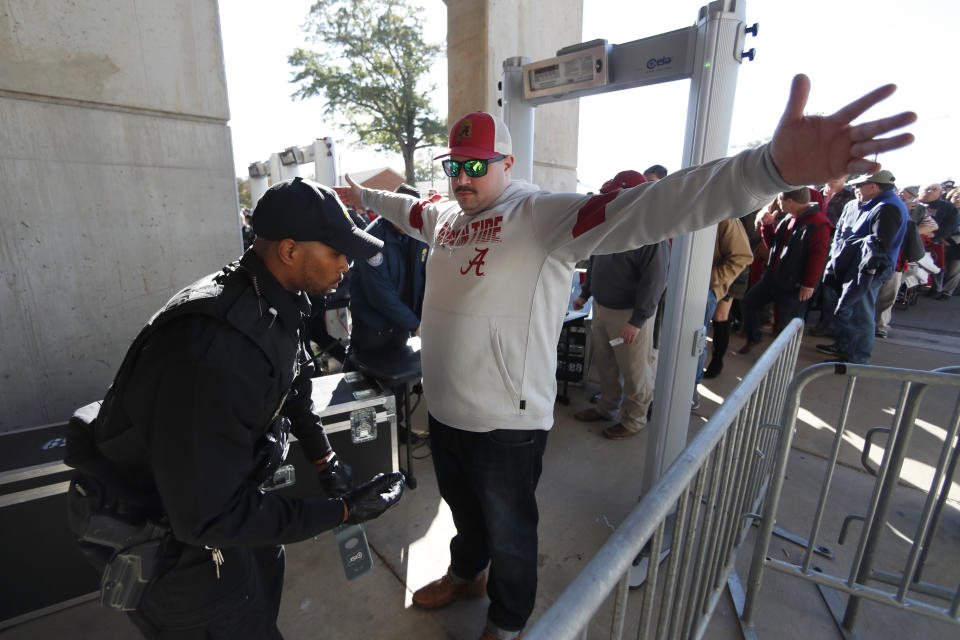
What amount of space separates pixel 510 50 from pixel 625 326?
391 centimetres

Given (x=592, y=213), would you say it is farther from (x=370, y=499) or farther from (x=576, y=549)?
(x=576, y=549)

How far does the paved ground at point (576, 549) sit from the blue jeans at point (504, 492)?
412mm

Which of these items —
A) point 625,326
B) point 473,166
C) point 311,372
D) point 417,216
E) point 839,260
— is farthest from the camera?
point 839,260

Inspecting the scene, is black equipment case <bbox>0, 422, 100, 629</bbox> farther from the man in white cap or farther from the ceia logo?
the ceia logo

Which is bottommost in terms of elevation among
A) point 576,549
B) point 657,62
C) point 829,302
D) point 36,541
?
point 576,549

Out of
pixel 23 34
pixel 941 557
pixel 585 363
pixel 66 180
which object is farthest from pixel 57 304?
pixel 941 557

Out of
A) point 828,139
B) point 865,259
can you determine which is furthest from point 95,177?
point 865,259

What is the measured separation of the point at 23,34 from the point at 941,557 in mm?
5672

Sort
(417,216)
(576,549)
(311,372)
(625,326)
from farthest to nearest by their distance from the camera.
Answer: (625,326)
(576,549)
(417,216)
(311,372)

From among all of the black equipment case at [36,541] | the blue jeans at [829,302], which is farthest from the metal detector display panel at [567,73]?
the blue jeans at [829,302]

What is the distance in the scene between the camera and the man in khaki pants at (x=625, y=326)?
3279mm

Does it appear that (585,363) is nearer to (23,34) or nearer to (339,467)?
(339,467)

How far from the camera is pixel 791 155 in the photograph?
1.02 m

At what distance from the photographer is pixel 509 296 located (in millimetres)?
1613
